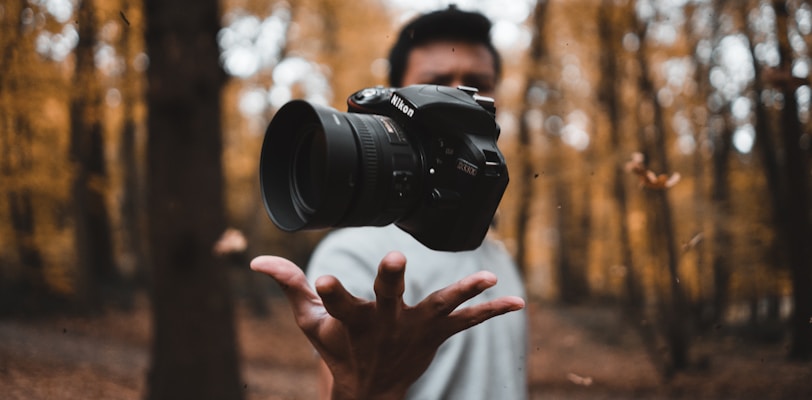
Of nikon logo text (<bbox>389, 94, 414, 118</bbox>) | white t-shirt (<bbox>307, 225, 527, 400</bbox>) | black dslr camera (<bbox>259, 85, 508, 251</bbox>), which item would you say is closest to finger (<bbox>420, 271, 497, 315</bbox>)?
black dslr camera (<bbox>259, 85, 508, 251</bbox>)

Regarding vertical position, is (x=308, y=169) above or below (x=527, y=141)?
above

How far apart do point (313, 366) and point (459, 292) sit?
741cm

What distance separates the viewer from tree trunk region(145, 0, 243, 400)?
8.29 ft

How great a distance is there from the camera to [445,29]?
5.31 ft

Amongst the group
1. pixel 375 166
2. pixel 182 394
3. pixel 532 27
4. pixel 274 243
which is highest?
pixel 532 27

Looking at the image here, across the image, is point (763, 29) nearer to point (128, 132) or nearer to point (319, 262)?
point (319, 262)

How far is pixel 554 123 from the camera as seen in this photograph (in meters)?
8.69

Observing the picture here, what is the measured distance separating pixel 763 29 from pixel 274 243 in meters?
14.2

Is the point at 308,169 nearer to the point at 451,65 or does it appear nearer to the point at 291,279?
the point at 291,279

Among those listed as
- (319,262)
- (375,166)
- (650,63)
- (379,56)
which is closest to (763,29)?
(375,166)

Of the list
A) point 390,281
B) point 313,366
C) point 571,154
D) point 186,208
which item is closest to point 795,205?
point 390,281

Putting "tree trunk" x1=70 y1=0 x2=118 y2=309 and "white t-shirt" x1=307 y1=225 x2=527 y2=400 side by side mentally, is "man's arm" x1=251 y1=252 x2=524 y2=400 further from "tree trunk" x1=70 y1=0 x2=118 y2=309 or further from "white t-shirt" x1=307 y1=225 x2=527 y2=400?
"tree trunk" x1=70 y1=0 x2=118 y2=309

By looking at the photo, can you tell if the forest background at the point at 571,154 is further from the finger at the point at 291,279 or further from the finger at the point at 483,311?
the finger at the point at 291,279

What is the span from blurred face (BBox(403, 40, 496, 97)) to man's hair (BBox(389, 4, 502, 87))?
21 mm
